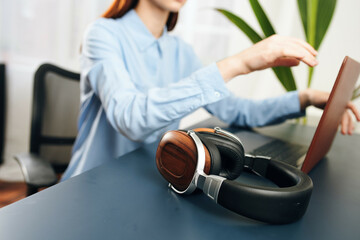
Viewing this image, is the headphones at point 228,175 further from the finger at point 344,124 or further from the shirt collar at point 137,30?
the shirt collar at point 137,30

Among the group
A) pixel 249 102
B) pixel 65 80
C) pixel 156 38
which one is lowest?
pixel 65 80

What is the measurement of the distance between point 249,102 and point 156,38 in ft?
1.17

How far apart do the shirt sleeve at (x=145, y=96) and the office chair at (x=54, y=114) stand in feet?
1.21

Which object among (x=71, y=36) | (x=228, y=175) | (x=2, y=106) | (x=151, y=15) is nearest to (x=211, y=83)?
(x=228, y=175)

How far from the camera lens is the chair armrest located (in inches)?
26.8

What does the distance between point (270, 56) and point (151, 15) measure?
491 millimetres

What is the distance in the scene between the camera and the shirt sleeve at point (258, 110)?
0.84 metres

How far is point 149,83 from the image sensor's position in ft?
2.82

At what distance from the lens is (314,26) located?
89cm

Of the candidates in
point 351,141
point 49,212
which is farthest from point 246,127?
point 49,212

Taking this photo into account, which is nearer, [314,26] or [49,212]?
[49,212]

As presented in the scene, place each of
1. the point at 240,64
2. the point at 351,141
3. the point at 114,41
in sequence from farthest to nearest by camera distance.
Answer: the point at 351,141 → the point at 114,41 → the point at 240,64

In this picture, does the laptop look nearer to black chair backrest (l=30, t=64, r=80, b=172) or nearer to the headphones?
the headphones

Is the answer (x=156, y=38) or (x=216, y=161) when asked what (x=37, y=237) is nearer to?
(x=216, y=161)
